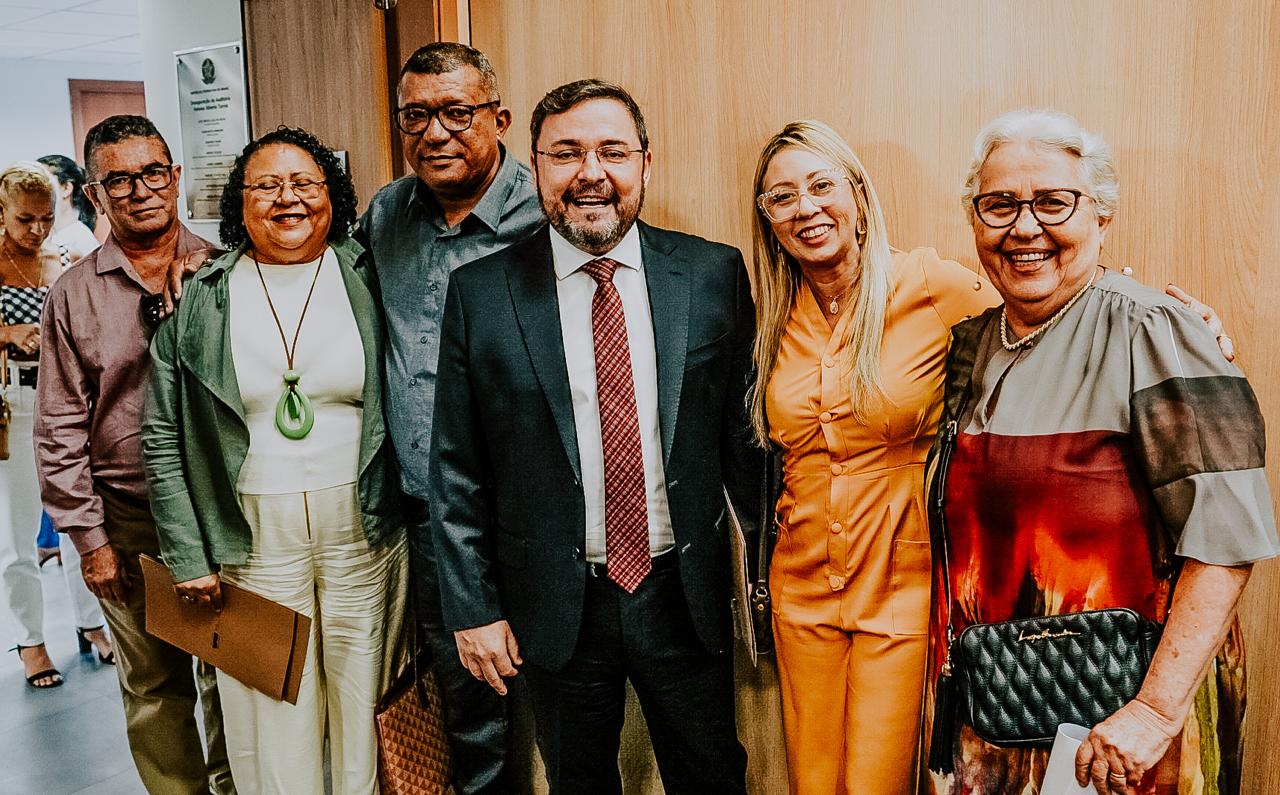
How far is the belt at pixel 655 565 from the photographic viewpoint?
72.1 inches

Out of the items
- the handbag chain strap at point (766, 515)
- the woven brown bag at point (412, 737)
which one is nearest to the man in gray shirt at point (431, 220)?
the woven brown bag at point (412, 737)

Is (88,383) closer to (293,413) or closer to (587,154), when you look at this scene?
(293,413)

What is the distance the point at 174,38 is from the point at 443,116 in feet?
6.67

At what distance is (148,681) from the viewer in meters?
2.50

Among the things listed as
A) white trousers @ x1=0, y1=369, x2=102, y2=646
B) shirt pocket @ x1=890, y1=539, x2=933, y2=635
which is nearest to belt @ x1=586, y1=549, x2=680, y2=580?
shirt pocket @ x1=890, y1=539, x2=933, y2=635

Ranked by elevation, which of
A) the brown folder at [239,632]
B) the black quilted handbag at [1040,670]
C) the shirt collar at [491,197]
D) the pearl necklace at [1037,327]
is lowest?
the brown folder at [239,632]

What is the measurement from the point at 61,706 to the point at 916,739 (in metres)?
3.17

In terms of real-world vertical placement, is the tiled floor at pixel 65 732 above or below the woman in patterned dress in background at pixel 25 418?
below

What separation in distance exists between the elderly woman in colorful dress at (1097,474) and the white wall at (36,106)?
378 inches

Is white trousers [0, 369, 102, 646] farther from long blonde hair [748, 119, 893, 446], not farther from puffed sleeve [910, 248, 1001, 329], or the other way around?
puffed sleeve [910, 248, 1001, 329]

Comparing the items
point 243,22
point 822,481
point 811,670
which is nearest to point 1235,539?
point 822,481

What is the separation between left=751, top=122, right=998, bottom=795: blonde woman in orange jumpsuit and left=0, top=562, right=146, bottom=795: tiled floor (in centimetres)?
226

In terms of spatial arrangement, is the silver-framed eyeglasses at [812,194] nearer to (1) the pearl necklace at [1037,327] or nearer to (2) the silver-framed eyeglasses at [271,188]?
(1) the pearl necklace at [1037,327]

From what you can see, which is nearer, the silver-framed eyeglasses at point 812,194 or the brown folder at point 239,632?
the silver-framed eyeglasses at point 812,194
